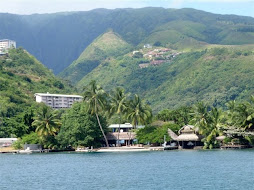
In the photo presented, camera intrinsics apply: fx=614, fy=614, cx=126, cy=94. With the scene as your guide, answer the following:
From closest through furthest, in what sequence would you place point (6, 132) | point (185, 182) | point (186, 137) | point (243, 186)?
point (243, 186)
point (185, 182)
point (186, 137)
point (6, 132)

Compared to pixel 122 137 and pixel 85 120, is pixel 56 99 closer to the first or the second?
pixel 122 137

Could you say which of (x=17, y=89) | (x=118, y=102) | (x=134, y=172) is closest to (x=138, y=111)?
(x=118, y=102)

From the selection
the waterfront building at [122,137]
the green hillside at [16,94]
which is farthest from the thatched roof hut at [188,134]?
the green hillside at [16,94]

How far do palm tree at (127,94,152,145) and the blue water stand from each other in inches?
830

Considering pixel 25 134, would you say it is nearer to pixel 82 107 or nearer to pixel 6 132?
pixel 82 107

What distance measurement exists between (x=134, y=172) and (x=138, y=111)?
140 ft

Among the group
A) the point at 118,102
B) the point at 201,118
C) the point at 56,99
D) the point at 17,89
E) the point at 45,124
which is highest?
the point at 17,89

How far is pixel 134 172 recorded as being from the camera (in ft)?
223

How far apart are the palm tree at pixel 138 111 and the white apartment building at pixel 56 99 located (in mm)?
64454

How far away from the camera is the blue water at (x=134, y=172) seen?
191ft

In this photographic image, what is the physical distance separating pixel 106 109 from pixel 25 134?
627 inches

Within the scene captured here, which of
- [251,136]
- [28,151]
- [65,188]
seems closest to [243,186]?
[65,188]

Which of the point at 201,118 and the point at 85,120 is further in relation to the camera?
the point at 85,120

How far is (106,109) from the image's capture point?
112 meters
